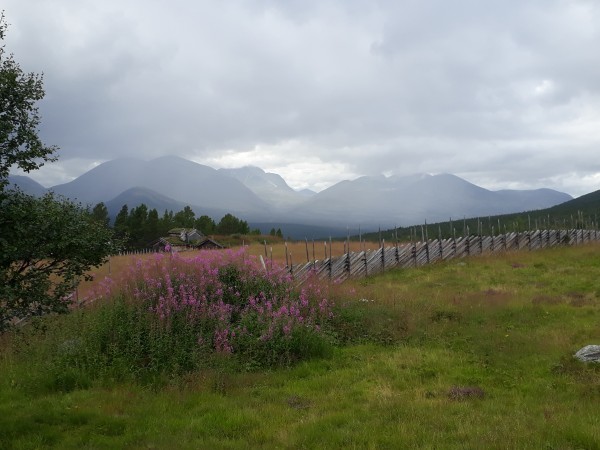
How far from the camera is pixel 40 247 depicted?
5.34 metres

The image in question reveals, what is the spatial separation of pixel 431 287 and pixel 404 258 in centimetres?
667

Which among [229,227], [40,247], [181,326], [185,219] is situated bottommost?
[181,326]

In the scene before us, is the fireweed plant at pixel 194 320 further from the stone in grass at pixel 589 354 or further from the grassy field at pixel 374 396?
the stone in grass at pixel 589 354

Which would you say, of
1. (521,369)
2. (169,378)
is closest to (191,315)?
(169,378)

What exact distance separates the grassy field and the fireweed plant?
485 mm

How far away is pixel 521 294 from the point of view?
14602 millimetres

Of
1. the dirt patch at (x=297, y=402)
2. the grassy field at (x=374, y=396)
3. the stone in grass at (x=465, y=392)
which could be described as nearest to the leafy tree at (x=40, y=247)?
the grassy field at (x=374, y=396)

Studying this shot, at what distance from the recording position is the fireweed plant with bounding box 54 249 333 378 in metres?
8.14

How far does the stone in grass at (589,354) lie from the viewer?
7.85m

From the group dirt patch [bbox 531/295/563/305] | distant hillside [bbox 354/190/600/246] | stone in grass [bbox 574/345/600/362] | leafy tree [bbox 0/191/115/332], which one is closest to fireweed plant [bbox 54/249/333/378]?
leafy tree [bbox 0/191/115/332]

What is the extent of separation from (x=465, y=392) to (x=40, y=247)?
6153 mm

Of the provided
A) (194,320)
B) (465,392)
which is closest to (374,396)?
(465,392)

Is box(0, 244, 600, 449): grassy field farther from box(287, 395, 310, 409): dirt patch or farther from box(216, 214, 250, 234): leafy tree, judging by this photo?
box(216, 214, 250, 234): leafy tree

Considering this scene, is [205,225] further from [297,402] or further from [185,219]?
[297,402]
